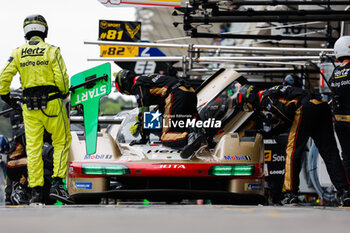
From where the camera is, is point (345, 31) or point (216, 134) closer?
point (216, 134)

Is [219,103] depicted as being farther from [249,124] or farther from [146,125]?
[146,125]

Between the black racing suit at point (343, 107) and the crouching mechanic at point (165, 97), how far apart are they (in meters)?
1.71

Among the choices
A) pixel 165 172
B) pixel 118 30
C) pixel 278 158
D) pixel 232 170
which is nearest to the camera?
pixel 165 172

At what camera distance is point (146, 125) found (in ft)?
25.8

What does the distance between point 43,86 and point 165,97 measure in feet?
4.53

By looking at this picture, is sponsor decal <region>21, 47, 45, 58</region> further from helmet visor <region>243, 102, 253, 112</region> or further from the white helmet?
the white helmet

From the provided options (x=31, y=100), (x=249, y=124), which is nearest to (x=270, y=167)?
(x=249, y=124)

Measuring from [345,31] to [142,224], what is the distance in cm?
1343

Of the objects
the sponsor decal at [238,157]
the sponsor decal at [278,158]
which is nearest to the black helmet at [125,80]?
the sponsor decal at [238,157]

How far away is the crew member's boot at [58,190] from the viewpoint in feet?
24.8

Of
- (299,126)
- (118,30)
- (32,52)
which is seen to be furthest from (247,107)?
(118,30)

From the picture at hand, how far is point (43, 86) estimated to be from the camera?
25.3 feet

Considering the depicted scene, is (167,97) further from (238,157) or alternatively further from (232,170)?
(232,170)

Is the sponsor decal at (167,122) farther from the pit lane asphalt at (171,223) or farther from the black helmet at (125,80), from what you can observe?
the pit lane asphalt at (171,223)
